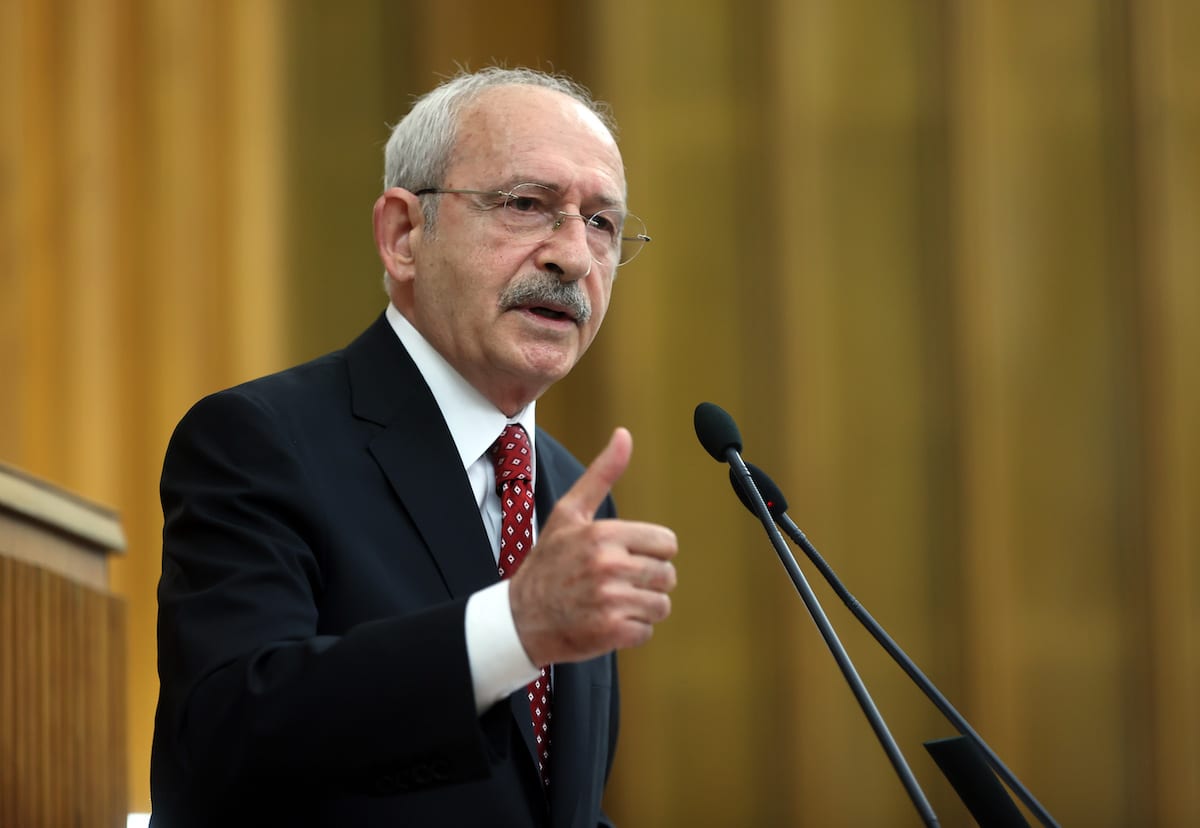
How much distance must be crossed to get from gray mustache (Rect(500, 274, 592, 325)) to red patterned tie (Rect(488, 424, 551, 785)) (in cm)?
19

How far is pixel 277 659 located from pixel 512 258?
76 cm

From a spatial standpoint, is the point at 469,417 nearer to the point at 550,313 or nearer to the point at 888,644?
the point at 550,313

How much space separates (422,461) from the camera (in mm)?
1749

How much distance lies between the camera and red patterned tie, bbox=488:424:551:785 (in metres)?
1.75

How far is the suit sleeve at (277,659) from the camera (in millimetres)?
1283

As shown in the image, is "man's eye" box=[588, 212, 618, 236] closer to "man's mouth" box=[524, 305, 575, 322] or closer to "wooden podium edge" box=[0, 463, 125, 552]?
"man's mouth" box=[524, 305, 575, 322]

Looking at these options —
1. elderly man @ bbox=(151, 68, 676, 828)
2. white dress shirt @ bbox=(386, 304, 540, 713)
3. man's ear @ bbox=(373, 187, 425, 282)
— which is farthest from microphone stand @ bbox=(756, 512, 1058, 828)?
man's ear @ bbox=(373, 187, 425, 282)

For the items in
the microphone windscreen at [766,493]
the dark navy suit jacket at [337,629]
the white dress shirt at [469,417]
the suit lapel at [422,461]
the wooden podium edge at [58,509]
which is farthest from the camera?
the wooden podium edge at [58,509]

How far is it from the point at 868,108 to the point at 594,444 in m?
1.25

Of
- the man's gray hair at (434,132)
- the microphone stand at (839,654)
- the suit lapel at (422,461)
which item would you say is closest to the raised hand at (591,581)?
the microphone stand at (839,654)

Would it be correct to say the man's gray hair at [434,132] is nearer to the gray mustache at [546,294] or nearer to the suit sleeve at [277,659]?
the gray mustache at [546,294]

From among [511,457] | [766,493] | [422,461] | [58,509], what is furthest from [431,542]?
[58,509]

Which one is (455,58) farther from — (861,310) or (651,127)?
(861,310)

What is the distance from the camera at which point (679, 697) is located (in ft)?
11.7
